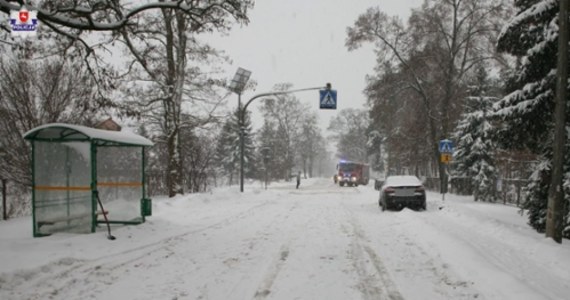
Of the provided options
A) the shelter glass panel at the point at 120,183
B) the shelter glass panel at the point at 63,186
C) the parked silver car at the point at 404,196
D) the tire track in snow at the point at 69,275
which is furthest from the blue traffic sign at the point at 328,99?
the tire track in snow at the point at 69,275

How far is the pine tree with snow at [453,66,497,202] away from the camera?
82.3ft

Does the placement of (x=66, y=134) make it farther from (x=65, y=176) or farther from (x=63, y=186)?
(x=63, y=186)

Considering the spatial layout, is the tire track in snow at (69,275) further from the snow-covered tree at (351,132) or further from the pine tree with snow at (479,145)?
the snow-covered tree at (351,132)

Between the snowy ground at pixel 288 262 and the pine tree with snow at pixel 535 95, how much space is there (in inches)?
49.3

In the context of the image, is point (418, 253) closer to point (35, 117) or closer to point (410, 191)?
point (410, 191)

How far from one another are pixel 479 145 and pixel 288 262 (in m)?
21.1

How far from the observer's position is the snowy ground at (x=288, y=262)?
21.0 feet

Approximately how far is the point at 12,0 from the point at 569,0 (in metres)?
11.3

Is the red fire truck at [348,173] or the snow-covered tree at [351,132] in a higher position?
the snow-covered tree at [351,132]

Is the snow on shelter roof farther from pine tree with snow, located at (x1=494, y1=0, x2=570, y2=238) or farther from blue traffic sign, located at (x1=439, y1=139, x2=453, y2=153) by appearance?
blue traffic sign, located at (x1=439, y1=139, x2=453, y2=153)

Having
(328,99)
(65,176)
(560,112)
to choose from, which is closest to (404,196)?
(328,99)

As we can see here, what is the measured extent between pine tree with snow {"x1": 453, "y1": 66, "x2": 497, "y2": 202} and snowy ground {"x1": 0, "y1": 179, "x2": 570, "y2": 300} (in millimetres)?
11958

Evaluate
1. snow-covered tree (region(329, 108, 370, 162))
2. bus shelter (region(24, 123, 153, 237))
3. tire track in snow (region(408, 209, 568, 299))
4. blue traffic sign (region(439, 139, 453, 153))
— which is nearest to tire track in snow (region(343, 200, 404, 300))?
tire track in snow (region(408, 209, 568, 299))

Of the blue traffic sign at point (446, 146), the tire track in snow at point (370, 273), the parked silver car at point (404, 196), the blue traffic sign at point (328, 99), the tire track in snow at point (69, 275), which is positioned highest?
the blue traffic sign at point (328, 99)
